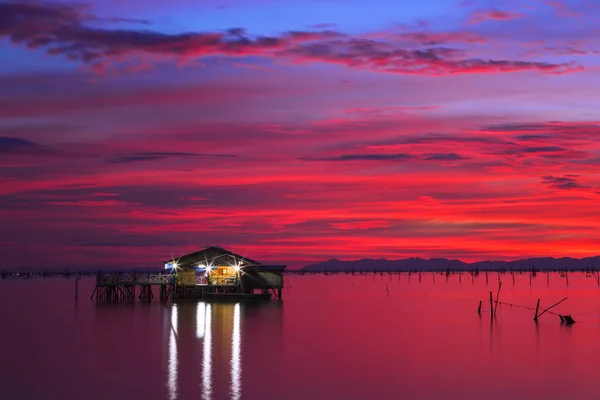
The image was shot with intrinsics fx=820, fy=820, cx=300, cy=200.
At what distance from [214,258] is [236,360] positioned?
37191mm

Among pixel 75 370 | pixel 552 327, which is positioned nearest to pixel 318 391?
pixel 75 370

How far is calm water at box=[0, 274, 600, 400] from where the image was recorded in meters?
36.0

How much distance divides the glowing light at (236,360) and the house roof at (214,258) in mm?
14112

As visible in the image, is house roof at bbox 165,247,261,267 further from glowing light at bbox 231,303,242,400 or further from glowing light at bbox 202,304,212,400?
glowing light at bbox 202,304,212,400

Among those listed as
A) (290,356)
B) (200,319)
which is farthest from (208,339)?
(200,319)

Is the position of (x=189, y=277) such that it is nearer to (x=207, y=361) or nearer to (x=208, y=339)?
(x=208, y=339)

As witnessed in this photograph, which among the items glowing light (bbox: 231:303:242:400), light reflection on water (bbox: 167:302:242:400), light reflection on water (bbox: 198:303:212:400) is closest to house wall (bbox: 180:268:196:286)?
light reflection on water (bbox: 167:302:242:400)

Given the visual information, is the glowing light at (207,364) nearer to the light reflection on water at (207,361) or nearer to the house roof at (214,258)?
the light reflection on water at (207,361)

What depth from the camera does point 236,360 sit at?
4338 centimetres

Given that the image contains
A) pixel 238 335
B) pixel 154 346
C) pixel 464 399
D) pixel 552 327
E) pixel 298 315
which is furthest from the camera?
pixel 298 315

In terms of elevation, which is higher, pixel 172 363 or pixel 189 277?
pixel 189 277

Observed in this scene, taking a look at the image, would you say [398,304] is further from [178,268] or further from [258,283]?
[178,268]

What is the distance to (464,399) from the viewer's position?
34188 millimetres

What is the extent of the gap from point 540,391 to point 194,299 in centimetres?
5226
